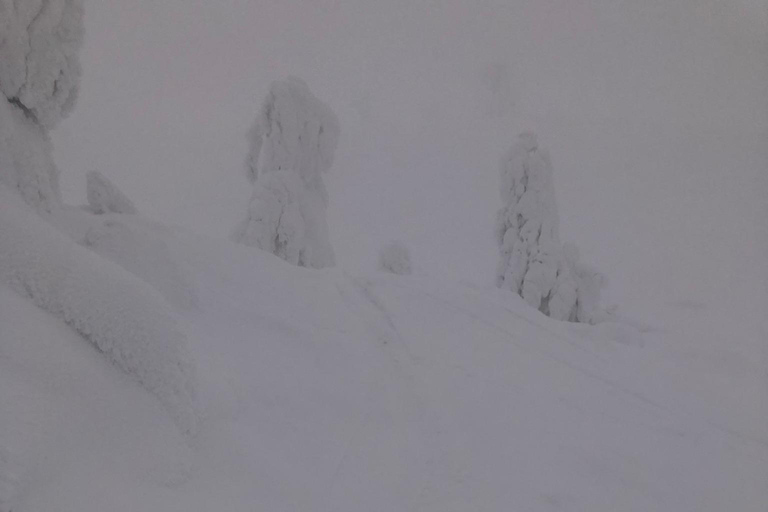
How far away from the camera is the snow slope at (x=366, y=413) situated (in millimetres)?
2674

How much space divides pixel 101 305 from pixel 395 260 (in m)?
14.8

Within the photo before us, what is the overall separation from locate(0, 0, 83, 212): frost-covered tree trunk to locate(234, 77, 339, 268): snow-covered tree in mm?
10202

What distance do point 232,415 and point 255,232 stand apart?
12.1 meters

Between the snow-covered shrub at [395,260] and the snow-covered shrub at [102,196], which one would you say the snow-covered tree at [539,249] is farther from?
the snow-covered shrub at [102,196]

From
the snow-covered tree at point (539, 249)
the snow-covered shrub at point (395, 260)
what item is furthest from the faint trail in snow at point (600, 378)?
the snow-covered shrub at point (395, 260)

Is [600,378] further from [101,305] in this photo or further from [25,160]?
[25,160]

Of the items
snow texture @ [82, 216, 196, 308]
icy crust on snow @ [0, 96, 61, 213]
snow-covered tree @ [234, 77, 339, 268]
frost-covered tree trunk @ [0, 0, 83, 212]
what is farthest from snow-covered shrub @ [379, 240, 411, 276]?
icy crust on snow @ [0, 96, 61, 213]

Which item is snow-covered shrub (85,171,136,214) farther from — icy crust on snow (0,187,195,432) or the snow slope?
icy crust on snow (0,187,195,432)

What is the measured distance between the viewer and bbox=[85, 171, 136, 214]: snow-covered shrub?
273 inches

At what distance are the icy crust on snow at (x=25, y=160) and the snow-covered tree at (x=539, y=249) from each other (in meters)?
14.7

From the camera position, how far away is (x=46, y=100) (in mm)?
4980

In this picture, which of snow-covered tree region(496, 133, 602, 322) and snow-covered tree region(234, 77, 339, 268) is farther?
snow-covered tree region(496, 133, 602, 322)

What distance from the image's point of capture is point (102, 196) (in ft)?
23.0

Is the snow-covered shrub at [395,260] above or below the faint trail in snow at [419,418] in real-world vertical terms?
below
